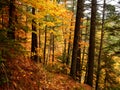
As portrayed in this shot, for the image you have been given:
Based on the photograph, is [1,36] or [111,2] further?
[111,2]

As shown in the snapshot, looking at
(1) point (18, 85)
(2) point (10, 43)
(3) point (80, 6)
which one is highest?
(3) point (80, 6)

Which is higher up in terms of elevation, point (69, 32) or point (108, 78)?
point (69, 32)

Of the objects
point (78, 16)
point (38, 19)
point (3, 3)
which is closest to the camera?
point (3, 3)

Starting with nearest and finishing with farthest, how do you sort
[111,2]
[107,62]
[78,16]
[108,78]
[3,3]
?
[3,3] < [78,16] < [111,2] < [107,62] < [108,78]

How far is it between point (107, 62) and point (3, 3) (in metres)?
16.4

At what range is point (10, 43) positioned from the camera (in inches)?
284

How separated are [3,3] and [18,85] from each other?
2.96 metres

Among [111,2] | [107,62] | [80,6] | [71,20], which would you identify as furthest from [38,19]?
[71,20]

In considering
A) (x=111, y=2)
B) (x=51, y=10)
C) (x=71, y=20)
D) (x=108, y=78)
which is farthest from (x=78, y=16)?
(x=108, y=78)

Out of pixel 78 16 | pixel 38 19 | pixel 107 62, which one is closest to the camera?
pixel 38 19

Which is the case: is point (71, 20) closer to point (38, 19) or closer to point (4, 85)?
point (38, 19)

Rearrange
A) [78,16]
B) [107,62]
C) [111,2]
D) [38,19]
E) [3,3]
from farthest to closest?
[107,62], [111,2], [78,16], [38,19], [3,3]

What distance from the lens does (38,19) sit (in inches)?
403

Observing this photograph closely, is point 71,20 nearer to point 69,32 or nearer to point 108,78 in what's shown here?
point 69,32
